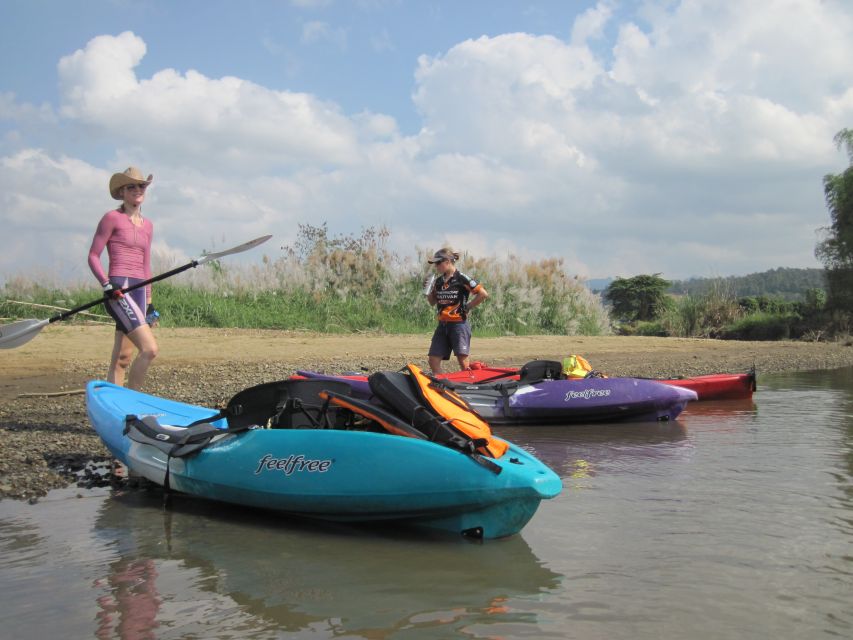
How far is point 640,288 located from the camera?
41.8 m

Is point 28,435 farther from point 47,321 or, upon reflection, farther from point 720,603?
point 720,603

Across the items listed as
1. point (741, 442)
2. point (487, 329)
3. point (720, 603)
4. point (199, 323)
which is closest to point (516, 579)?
point (720, 603)

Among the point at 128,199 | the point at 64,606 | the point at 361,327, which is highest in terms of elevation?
the point at 128,199

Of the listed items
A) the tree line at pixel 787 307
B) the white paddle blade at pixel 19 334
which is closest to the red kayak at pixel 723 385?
the white paddle blade at pixel 19 334

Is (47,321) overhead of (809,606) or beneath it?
overhead

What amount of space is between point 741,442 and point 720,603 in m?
3.95

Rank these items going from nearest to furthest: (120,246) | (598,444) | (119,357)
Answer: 1. (120,246)
2. (119,357)
3. (598,444)

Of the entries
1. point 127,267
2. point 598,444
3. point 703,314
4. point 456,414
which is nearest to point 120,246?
point 127,267

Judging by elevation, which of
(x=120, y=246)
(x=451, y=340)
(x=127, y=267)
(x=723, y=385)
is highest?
(x=120, y=246)

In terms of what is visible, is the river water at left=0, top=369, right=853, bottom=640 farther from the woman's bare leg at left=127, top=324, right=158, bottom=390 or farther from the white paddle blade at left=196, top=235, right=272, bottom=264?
the white paddle blade at left=196, top=235, right=272, bottom=264

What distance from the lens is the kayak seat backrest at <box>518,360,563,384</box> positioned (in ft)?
26.9

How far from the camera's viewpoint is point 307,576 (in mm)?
3617

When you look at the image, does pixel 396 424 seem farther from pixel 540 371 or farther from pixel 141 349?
pixel 540 371

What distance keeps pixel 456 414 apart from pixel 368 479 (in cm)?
66
